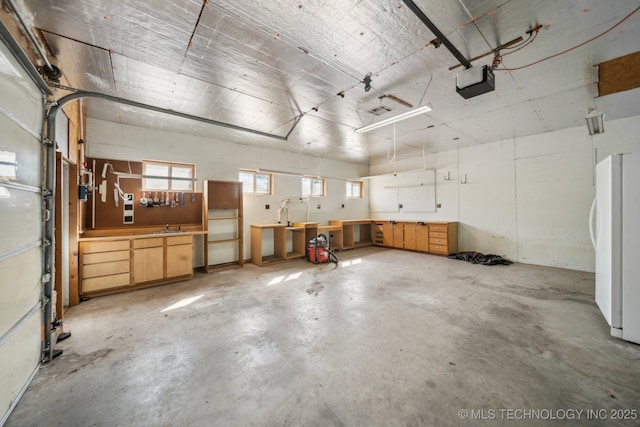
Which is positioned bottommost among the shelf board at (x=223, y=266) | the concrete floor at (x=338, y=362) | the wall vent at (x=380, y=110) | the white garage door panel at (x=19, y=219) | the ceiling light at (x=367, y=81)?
the concrete floor at (x=338, y=362)

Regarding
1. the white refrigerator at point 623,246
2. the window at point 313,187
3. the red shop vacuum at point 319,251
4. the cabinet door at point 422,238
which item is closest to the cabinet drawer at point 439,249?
the cabinet door at point 422,238

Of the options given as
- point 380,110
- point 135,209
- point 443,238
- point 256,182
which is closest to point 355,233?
point 443,238

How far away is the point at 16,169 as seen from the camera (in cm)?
168

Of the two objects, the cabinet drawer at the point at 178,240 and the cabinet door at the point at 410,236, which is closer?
the cabinet drawer at the point at 178,240

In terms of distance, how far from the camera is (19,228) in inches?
68.4

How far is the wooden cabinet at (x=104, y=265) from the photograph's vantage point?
3.61 meters

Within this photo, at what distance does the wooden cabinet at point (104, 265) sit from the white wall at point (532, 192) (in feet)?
26.2

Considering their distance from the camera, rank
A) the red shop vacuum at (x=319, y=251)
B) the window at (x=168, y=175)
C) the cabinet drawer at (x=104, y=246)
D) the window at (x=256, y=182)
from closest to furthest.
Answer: the cabinet drawer at (x=104, y=246), the window at (x=168, y=175), the red shop vacuum at (x=319, y=251), the window at (x=256, y=182)

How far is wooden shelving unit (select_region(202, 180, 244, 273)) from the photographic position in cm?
531

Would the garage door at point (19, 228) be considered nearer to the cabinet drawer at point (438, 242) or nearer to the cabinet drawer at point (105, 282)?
the cabinet drawer at point (105, 282)

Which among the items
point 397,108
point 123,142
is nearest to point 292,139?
point 397,108

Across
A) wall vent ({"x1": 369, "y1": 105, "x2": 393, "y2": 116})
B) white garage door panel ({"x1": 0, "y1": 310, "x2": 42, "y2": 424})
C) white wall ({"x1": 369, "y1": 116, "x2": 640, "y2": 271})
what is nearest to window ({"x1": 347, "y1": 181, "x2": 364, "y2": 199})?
white wall ({"x1": 369, "y1": 116, "x2": 640, "y2": 271})

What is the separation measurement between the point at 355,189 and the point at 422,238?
10.4 ft

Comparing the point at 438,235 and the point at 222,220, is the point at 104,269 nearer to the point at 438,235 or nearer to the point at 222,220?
the point at 222,220
